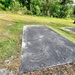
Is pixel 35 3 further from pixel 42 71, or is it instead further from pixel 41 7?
pixel 42 71

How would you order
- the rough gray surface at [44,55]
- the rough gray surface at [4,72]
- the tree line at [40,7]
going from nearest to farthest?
1. the rough gray surface at [4,72]
2. the rough gray surface at [44,55]
3. the tree line at [40,7]

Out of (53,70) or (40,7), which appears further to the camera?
(40,7)

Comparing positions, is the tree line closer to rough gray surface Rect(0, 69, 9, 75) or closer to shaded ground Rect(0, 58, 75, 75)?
shaded ground Rect(0, 58, 75, 75)

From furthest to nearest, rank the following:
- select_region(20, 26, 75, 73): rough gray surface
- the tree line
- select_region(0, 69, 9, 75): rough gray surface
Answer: the tree line < select_region(20, 26, 75, 73): rough gray surface < select_region(0, 69, 9, 75): rough gray surface

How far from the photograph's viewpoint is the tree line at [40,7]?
13805mm

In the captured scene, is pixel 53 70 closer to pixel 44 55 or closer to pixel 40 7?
pixel 44 55

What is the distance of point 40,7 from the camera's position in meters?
14.4

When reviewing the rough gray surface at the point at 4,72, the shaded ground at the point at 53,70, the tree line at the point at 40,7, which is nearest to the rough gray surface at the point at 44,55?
the shaded ground at the point at 53,70

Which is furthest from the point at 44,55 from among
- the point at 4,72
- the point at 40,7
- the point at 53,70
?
the point at 40,7

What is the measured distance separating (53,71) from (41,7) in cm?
1234

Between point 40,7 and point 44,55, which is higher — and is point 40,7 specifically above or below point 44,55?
above

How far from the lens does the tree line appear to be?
1380 centimetres

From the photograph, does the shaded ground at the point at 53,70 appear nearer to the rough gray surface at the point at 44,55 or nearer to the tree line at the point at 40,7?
the rough gray surface at the point at 44,55

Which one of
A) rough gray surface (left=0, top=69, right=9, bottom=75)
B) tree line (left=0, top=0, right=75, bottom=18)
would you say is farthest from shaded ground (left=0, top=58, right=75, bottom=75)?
tree line (left=0, top=0, right=75, bottom=18)
